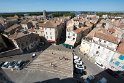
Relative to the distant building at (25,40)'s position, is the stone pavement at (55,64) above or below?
below

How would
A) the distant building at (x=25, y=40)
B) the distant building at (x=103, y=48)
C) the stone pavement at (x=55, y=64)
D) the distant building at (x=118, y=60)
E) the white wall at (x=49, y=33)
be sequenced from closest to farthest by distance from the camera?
the stone pavement at (x=55, y=64) < the distant building at (x=118, y=60) < the distant building at (x=103, y=48) < the distant building at (x=25, y=40) < the white wall at (x=49, y=33)

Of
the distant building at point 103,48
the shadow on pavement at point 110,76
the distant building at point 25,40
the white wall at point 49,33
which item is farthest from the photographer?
the white wall at point 49,33

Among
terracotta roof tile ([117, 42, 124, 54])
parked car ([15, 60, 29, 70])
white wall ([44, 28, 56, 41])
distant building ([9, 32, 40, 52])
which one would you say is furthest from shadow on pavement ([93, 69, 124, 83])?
distant building ([9, 32, 40, 52])

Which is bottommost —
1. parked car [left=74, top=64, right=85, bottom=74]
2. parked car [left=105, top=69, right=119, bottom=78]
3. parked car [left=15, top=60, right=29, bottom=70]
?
parked car [left=105, top=69, right=119, bottom=78]

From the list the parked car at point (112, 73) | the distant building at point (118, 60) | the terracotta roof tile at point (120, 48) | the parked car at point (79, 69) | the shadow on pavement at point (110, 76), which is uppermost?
the terracotta roof tile at point (120, 48)

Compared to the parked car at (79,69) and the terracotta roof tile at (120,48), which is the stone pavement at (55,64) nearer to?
the parked car at (79,69)

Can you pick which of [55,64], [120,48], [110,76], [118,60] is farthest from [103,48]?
[55,64]

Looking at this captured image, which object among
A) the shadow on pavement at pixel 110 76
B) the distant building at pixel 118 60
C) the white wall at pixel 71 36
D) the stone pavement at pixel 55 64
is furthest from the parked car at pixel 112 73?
the white wall at pixel 71 36

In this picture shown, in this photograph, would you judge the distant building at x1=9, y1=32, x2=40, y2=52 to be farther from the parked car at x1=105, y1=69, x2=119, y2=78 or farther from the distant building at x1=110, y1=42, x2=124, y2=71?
the distant building at x1=110, y1=42, x2=124, y2=71

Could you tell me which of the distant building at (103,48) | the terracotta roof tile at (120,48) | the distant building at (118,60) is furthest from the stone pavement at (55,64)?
the terracotta roof tile at (120,48)

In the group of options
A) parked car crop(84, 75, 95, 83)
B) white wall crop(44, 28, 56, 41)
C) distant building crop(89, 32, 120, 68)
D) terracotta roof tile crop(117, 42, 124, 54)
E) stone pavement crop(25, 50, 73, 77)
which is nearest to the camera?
parked car crop(84, 75, 95, 83)

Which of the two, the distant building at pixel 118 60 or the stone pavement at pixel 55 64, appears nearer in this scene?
the stone pavement at pixel 55 64
